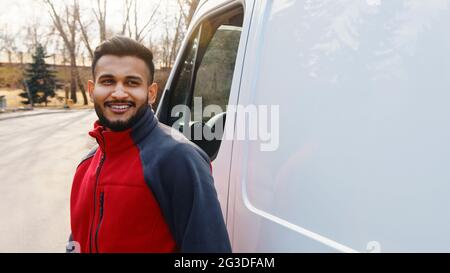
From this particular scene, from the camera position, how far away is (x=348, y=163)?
113cm

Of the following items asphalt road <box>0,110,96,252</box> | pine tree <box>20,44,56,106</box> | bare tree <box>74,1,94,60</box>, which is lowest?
asphalt road <box>0,110,96,252</box>

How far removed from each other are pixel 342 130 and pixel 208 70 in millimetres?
1646

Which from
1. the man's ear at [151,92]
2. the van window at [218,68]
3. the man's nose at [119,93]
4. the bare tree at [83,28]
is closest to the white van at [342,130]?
the man's ear at [151,92]

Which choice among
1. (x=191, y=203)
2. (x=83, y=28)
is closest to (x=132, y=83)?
(x=191, y=203)

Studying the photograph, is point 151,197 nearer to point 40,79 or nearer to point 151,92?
point 151,92

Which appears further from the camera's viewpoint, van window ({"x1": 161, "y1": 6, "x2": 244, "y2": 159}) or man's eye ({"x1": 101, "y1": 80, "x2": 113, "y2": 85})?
van window ({"x1": 161, "y1": 6, "x2": 244, "y2": 159})

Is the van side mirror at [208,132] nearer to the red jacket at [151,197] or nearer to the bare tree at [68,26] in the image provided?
the red jacket at [151,197]

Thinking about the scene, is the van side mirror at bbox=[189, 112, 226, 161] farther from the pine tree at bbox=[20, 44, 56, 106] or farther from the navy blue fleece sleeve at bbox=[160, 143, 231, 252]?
the pine tree at bbox=[20, 44, 56, 106]

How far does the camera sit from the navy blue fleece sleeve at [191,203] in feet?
4.17

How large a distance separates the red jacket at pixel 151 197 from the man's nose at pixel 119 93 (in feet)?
0.32

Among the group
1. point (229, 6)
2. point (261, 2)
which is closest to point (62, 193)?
point (229, 6)

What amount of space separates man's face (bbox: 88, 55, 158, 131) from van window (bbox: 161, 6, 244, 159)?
850 millimetres

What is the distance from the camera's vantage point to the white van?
0.96m

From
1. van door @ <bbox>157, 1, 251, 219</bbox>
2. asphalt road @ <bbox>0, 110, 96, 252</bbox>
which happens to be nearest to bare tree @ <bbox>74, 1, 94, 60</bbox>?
asphalt road @ <bbox>0, 110, 96, 252</bbox>
